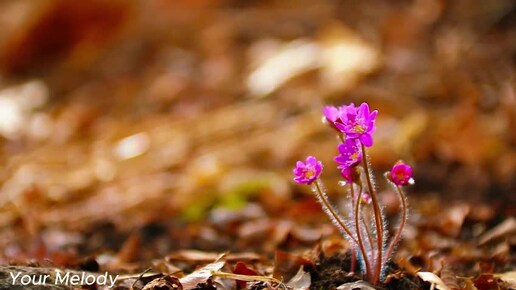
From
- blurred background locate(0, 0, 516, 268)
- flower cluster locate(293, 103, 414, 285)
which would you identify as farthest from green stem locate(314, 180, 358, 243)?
blurred background locate(0, 0, 516, 268)

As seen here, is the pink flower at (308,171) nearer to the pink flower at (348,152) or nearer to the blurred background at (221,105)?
the pink flower at (348,152)

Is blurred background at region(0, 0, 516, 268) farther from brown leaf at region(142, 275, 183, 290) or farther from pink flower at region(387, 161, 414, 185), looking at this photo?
pink flower at region(387, 161, 414, 185)

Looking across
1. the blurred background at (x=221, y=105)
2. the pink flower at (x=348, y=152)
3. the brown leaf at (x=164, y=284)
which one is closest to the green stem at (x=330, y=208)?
the pink flower at (x=348, y=152)

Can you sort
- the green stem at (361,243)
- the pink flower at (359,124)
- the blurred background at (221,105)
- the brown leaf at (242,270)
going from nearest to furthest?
the pink flower at (359,124) < the green stem at (361,243) < the brown leaf at (242,270) < the blurred background at (221,105)

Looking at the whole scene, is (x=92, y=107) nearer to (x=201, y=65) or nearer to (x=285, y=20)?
(x=201, y=65)

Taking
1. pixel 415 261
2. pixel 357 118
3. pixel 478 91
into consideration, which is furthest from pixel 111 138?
pixel 357 118
